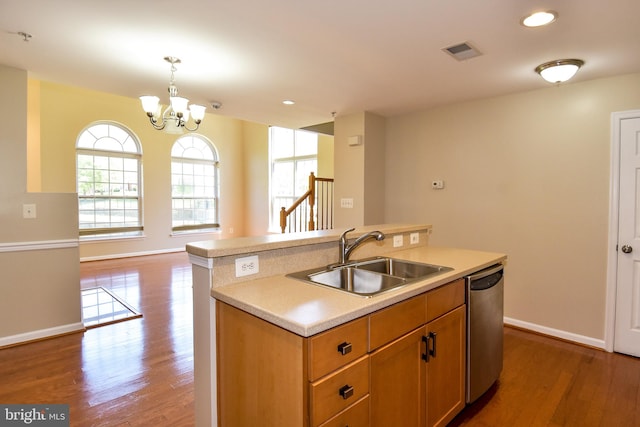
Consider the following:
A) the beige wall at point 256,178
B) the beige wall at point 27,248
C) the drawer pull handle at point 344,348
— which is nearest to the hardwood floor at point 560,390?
the drawer pull handle at point 344,348

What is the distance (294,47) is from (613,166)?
2.88 m

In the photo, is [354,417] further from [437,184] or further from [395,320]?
[437,184]

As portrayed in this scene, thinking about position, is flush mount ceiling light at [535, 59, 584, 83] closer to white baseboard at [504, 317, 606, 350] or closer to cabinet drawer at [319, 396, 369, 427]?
white baseboard at [504, 317, 606, 350]

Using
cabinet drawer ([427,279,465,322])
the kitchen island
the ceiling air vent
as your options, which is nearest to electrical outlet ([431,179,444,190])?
the ceiling air vent

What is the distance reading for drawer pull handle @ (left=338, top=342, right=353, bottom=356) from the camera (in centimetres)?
127

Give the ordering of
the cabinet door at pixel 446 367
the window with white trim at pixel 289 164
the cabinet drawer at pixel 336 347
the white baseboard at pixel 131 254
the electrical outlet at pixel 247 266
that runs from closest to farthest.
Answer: the cabinet drawer at pixel 336 347, the electrical outlet at pixel 247 266, the cabinet door at pixel 446 367, the white baseboard at pixel 131 254, the window with white trim at pixel 289 164

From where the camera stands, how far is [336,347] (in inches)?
49.6

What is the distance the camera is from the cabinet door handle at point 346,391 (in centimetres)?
128

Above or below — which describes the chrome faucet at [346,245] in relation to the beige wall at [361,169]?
below

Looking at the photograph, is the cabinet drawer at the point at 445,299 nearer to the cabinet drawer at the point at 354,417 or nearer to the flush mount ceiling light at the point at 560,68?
the cabinet drawer at the point at 354,417

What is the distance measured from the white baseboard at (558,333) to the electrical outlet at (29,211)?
472cm

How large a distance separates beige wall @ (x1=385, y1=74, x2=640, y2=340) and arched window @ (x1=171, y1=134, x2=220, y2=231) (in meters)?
5.65

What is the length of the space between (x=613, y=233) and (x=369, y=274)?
2482 millimetres

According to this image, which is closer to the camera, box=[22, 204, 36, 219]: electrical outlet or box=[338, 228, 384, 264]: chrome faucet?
box=[338, 228, 384, 264]: chrome faucet
